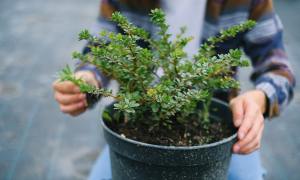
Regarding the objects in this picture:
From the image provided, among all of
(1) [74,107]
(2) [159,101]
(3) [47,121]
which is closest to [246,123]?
(2) [159,101]

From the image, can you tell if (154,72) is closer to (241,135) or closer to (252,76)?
(241,135)

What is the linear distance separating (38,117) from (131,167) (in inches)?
63.8

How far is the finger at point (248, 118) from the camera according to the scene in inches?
37.8

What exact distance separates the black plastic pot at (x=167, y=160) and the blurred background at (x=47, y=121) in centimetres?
115

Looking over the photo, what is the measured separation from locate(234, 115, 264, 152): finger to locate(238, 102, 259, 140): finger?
0.03 ft

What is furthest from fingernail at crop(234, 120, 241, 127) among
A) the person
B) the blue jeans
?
the blue jeans

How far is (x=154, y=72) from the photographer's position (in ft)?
3.02

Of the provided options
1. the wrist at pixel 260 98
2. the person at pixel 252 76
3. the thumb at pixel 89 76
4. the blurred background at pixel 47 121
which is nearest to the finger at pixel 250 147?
the person at pixel 252 76

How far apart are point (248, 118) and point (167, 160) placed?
250 millimetres

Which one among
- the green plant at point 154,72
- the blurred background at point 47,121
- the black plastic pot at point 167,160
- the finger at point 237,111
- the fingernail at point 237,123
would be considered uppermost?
the green plant at point 154,72

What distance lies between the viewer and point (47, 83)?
2789mm

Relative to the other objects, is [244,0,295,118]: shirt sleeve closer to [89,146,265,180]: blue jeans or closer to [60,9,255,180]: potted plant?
[89,146,265,180]: blue jeans

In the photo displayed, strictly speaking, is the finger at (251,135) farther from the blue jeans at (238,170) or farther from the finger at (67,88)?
the finger at (67,88)

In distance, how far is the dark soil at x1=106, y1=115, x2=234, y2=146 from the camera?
93cm
